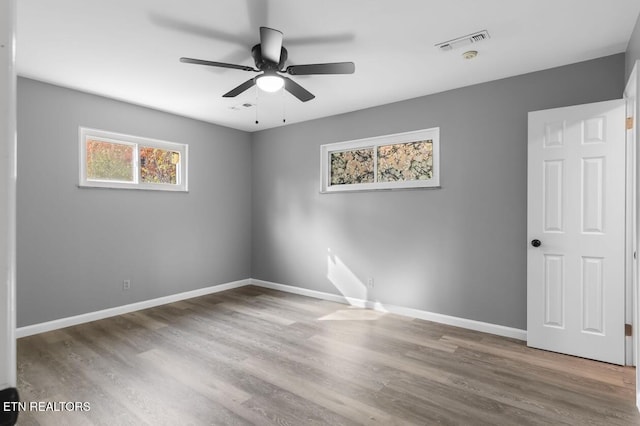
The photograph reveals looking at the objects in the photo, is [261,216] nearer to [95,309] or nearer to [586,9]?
[95,309]

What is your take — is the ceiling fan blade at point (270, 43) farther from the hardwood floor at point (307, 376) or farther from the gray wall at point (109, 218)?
the gray wall at point (109, 218)

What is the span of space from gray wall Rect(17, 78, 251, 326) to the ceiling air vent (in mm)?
3563

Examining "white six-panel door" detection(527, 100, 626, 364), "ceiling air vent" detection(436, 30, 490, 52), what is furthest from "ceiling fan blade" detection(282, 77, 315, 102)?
"white six-panel door" detection(527, 100, 626, 364)

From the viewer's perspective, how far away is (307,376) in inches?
104

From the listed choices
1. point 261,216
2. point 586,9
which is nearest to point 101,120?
point 261,216

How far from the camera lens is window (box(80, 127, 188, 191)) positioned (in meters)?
3.95

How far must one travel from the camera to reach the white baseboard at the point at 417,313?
11.3ft

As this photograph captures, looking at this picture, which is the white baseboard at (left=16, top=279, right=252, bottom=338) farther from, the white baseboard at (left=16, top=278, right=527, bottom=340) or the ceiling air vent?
the ceiling air vent

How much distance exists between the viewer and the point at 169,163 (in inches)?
188

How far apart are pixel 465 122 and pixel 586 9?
4.86ft

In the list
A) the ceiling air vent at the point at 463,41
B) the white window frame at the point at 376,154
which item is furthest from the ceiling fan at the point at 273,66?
the white window frame at the point at 376,154

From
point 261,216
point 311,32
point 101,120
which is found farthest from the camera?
point 261,216

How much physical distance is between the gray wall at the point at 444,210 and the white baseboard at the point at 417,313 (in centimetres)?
6

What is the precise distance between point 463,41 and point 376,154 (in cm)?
190
